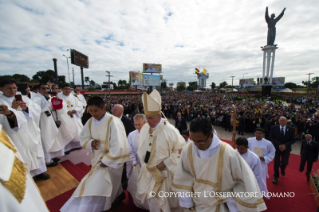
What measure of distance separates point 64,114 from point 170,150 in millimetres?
3543

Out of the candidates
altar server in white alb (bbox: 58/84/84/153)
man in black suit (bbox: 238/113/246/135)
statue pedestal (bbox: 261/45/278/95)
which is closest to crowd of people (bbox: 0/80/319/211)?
altar server in white alb (bbox: 58/84/84/153)

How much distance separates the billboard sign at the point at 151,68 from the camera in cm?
6022

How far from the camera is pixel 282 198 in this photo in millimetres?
3705

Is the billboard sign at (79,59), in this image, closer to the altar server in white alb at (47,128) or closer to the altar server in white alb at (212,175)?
the altar server in white alb at (47,128)

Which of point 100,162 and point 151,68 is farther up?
point 151,68

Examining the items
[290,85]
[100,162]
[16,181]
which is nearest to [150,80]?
[100,162]

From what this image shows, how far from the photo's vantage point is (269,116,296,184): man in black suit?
460 cm

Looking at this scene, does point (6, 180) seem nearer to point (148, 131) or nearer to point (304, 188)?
point (148, 131)

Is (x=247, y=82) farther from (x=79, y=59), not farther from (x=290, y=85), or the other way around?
(x=79, y=59)

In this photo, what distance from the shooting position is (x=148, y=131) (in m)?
2.77

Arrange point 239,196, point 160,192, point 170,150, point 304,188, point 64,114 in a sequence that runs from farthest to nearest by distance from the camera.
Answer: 1. point 64,114
2. point 304,188
3. point 170,150
4. point 160,192
5. point 239,196

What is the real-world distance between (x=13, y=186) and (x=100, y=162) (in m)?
1.90

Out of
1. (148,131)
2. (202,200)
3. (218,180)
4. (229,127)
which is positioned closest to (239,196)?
(218,180)

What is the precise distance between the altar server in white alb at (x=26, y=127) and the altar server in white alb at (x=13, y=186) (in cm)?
212
